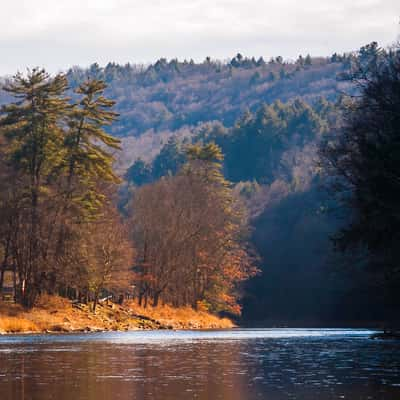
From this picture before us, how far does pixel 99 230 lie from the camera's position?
80188 mm

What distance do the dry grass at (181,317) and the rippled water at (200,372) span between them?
43.9m

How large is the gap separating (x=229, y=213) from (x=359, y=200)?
68.7m

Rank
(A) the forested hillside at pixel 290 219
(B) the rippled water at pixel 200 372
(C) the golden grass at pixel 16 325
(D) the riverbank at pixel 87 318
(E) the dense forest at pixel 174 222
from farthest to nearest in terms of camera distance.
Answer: (A) the forested hillside at pixel 290 219, (D) the riverbank at pixel 87 318, (C) the golden grass at pixel 16 325, (E) the dense forest at pixel 174 222, (B) the rippled water at pixel 200 372

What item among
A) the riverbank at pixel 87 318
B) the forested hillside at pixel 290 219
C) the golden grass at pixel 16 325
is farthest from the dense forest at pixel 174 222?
the golden grass at pixel 16 325

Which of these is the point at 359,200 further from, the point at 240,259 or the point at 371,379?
the point at 240,259

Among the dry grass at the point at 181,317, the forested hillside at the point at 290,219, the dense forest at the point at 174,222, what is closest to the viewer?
the dense forest at the point at 174,222

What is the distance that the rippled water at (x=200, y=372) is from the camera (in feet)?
76.8

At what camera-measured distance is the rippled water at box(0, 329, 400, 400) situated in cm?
2342

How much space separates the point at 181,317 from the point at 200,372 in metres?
63.7

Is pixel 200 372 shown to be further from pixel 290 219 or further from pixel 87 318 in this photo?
pixel 290 219

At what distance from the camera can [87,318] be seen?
75.4 m

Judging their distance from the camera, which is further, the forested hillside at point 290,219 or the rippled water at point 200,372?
the forested hillside at point 290,219

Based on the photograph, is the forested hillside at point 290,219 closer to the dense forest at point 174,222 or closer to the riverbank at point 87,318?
the dense forest at point 174,222

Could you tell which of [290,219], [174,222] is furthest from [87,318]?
[290,219]
